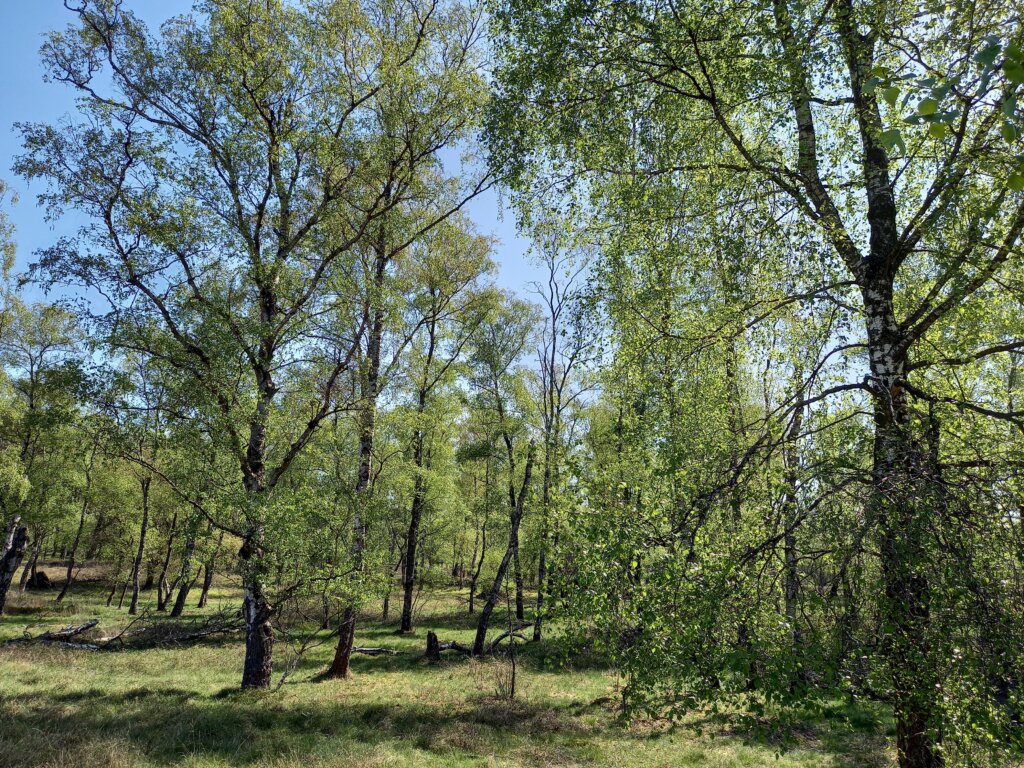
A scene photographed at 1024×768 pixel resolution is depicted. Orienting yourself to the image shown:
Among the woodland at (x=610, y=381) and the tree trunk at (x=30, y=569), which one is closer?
the woodland at (x=610, y=381)

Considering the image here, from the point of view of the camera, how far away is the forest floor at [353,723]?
8.62 m

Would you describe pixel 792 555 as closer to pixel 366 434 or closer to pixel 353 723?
pixel 353 723

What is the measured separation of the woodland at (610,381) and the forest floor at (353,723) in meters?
0.13

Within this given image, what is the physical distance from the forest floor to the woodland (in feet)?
0.43

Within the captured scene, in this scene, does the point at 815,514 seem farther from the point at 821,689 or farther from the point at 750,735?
the point at 750,735

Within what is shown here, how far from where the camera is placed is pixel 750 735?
1138cm

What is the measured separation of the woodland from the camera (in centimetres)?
445

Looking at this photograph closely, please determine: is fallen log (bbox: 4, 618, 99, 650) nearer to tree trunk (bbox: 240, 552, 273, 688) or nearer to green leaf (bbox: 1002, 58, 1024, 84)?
tree trunk (bbox: 240, 552, 273, 688)

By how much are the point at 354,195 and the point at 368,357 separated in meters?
4.55

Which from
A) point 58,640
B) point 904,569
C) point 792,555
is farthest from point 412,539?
point 904,569

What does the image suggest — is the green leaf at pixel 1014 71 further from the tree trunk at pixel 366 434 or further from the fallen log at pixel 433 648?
the fallen log at pixel 433 648

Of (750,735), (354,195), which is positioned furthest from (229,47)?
(750,735)

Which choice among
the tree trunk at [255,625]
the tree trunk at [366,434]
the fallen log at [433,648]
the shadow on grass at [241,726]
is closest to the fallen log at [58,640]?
the shadow on grass at [241,726]

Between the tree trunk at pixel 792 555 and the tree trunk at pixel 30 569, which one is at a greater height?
the tree trunk at pixel 792 555
